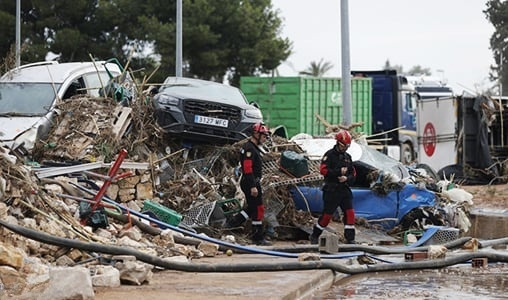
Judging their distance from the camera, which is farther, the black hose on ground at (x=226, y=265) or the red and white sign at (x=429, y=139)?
the red and white sign at (x=429, y=139)

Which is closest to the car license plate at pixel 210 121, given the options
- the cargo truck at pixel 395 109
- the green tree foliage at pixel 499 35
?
the cargo truck at pixel 395 109

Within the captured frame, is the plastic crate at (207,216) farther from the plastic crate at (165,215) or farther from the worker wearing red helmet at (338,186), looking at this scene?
the worker wearing red helmet at (338,186)

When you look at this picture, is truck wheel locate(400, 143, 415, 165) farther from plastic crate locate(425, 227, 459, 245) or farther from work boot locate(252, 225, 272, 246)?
work boot locate(252, 225, 272, 246)

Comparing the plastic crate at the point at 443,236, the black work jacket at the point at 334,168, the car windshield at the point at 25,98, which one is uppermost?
the car windshield at the point at 25,98

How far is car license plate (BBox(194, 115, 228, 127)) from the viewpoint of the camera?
16.2 meters

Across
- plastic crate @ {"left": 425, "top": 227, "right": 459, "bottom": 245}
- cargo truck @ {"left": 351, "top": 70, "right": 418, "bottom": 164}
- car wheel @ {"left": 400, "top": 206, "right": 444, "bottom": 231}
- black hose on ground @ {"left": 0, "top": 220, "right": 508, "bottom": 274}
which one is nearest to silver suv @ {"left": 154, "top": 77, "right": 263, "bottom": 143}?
car wheel @ {"left": 400, "top": 206, "right": 444, "bottom": 231}

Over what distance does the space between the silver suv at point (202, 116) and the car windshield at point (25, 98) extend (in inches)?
69.0

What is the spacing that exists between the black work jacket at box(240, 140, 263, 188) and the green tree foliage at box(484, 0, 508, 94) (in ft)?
98.4

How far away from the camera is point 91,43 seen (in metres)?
47.6

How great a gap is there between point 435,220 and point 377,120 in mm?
18293

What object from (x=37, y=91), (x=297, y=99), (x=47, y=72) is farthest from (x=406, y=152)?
(x=37, y=91)

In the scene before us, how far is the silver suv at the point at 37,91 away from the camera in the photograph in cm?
1523

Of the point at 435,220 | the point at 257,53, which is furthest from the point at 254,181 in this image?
the point at 257,53

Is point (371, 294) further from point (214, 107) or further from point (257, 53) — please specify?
point (257, 53)
